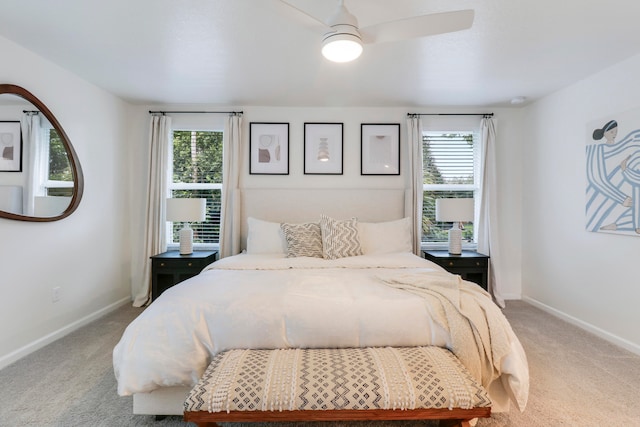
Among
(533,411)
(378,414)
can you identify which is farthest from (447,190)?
(378,414)

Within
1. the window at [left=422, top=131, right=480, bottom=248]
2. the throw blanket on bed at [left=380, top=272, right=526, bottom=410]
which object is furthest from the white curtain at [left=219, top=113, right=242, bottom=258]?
the throw blanket on bed at [left=380, top=272, right=526, bottom=410]

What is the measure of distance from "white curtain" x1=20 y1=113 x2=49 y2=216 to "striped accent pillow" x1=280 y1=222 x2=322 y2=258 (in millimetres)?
2128

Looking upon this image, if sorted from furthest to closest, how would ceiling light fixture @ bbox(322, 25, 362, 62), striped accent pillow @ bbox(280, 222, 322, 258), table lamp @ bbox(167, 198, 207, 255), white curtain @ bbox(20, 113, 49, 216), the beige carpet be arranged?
1. table lamp @ bbox(167, 198, 207, 255)
2. striped accent pillow @ bbox(280, 222, 322, 258)
3. white curtain @ bbox(20, 113, 49, 216)
4. the beige carpet
5. ceiling light fixture @ bbox(322, 25, 362, 62)

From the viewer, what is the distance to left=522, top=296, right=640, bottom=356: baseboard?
2.72 m

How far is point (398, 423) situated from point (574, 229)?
112 inches

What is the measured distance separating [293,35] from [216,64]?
0.86m

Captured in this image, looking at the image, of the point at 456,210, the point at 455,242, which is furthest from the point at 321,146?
the point at 455,242

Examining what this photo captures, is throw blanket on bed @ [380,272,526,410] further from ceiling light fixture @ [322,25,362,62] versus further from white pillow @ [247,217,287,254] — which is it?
white pillow @ [247,217,287,254]

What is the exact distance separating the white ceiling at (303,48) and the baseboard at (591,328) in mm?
2382

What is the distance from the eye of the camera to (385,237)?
137 inches

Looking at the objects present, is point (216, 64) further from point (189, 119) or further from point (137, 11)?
point (189, 119)

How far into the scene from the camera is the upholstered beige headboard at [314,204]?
4.00 meters

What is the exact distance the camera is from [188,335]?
5.66 feet

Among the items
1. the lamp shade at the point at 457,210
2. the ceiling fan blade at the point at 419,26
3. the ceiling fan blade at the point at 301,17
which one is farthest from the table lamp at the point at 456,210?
the ceiling fan blade at the point at 301,17
